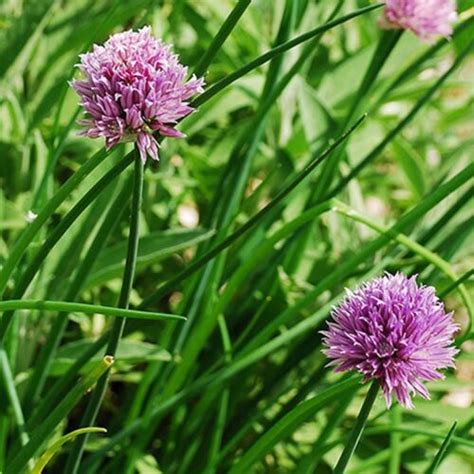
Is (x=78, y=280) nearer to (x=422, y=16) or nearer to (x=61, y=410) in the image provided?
(x=61, y=410)

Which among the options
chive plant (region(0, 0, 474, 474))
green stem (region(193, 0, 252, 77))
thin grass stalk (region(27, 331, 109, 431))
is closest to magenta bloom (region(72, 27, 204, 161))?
chive plant (region(0, 0, 474, 474))

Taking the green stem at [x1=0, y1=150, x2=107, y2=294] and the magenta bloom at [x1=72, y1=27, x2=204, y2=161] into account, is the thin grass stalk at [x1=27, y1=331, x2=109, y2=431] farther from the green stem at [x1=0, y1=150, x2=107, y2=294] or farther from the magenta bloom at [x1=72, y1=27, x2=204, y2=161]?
the magenta bloom at [x1=72, y1=27, x2=204, y2=161]

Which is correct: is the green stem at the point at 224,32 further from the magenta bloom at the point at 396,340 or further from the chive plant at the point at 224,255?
the magenta bloom at the point at 396,340

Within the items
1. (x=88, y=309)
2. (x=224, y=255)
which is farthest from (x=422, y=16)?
(x=88, y=309)

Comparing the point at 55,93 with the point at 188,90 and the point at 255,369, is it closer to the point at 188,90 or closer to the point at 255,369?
the point at 255,369

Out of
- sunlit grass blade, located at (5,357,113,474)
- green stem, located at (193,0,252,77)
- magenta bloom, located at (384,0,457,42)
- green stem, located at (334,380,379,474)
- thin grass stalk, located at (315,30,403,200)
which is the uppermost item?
magenta bloom, located at (384,0,457,42)

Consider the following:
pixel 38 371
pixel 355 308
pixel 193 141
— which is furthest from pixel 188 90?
pixel 193 141
